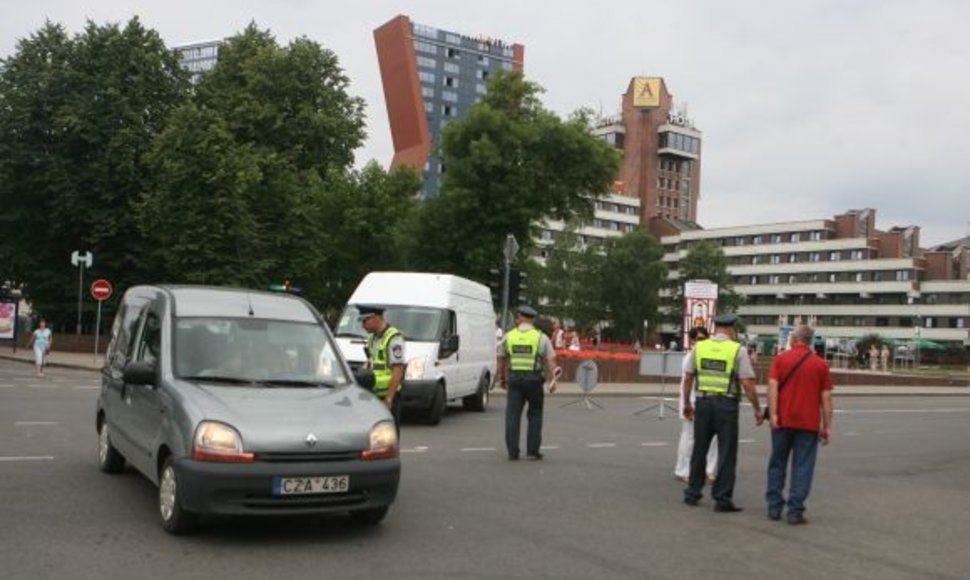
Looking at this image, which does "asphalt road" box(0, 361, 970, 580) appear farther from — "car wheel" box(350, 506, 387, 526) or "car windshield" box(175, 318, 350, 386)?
"car windshield" box(175, 318, 350, 386)

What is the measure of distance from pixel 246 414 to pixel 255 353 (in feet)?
3.69

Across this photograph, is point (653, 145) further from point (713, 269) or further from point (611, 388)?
point (611, 388)

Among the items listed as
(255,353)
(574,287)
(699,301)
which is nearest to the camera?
(255,353)

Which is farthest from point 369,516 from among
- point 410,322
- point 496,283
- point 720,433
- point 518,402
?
point 496,283

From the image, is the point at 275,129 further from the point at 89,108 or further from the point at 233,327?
the point at 233,327

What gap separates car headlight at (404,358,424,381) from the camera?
1596 centimetres

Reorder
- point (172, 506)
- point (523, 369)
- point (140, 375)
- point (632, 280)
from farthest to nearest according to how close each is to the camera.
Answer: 1. point (632, 280)
2. point (523, 369)
3. point (140, 375)
4. point (172, 506)

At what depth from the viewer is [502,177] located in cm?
3791

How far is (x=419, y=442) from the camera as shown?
45.1ft

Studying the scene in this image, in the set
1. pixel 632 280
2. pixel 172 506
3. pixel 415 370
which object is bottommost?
pixel 172 506

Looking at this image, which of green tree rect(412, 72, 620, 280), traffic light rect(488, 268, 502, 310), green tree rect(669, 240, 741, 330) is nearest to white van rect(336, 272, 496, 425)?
traffic light rect(488, 268, 502, 310)

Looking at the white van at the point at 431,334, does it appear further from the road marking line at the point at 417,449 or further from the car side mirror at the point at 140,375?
the car side mirror at the point at 140,375

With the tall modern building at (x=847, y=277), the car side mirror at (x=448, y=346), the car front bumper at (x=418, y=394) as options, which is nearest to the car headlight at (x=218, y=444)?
the car front bumper at (x=418, y=394)

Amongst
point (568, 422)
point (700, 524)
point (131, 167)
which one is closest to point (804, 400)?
point (700, 524)
